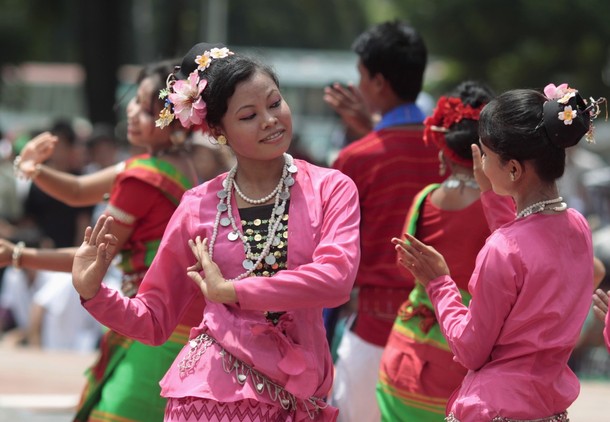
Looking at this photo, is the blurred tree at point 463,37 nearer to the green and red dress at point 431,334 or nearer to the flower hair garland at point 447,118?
the flower hair garland at point 447,118

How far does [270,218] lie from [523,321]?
0.84 metres

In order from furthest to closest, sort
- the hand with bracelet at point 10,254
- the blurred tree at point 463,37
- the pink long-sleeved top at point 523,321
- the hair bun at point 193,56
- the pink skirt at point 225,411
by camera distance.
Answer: the blurred tree at point 463,37 → the hand with bracelet at point 10,254 → the hair bun at point 193,56 → the pink skirt at point 225,411 → the pink long-sleeved top at point 523,321

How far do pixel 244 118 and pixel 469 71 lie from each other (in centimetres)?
2111

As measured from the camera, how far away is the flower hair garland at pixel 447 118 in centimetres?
459

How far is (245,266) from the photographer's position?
3699mm

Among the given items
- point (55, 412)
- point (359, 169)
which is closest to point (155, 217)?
point (359, 169)

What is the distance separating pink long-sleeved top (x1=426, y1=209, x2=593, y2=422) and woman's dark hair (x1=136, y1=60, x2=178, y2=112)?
193 cm

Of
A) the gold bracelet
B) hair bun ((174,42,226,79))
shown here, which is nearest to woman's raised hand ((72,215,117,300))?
hair bun ((174,42,226,79))

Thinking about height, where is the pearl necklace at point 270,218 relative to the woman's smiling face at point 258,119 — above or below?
below

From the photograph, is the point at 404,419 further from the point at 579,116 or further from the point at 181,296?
the point at 579,116

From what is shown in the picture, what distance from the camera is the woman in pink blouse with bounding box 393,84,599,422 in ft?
11.5

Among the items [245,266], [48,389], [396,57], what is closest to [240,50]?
[245,266]

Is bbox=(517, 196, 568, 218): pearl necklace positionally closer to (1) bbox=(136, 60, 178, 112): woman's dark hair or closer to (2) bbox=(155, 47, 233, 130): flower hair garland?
(2) bbox=(155, 47, 233, 130): flower hair garland

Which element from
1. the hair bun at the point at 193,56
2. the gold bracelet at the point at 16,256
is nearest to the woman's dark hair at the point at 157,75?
the gold bracelet at the point at 16,256
